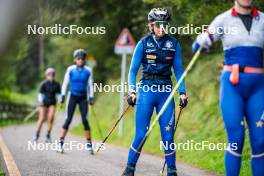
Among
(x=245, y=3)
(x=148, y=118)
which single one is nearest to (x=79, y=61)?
(x=148, y=118)

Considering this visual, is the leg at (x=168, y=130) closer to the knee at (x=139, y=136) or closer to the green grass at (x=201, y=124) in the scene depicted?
the knee at (x=139, y=136)

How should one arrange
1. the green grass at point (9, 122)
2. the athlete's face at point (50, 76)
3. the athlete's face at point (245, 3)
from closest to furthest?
the athlete's face at point (245, 3), the athlete's face at point (50, 76), the green grass at point (9, 122)

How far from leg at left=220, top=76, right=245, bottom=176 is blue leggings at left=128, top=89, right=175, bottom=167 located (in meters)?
1.84

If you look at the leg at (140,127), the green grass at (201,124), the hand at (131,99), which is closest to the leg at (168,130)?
the leg at (140,127)

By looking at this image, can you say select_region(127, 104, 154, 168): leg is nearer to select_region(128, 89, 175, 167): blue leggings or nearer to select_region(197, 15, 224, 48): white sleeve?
select_region(128, 89, 175, 167): blue leggings

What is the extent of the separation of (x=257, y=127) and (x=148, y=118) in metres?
2.40

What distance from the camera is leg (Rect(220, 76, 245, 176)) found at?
645 cm

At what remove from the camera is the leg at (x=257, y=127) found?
638cm

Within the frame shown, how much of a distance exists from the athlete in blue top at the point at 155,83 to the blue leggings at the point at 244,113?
6.21 ft

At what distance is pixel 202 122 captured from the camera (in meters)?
15.6

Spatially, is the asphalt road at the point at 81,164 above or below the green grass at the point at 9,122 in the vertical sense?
above

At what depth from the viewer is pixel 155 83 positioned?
841cm

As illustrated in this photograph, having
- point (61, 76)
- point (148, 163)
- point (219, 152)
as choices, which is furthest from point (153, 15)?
point (61, 76)

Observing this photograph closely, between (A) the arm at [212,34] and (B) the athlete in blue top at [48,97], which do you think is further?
(B) the athlete in blue top at [48,97]
